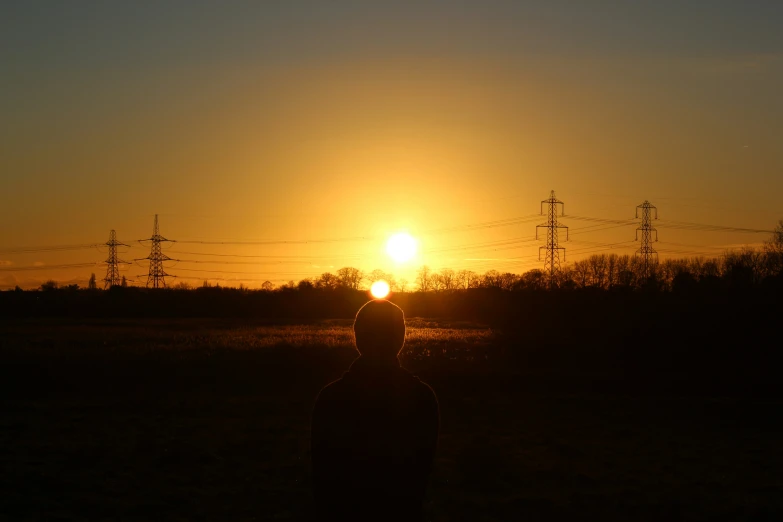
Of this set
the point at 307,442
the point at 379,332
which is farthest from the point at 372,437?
the point at 307,442

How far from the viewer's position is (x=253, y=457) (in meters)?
13.9

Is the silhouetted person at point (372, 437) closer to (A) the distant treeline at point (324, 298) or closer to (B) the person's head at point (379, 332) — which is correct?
(B) the person's head at point (379, 332)

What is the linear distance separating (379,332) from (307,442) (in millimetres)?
12772

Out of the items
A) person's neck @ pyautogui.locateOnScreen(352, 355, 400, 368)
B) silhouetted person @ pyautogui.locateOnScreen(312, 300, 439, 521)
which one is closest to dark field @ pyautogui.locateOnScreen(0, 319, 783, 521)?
silhouetted person @ pyautogui.locateOnScreen(312, 300, 439, 521)

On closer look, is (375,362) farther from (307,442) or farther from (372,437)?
(307,442)

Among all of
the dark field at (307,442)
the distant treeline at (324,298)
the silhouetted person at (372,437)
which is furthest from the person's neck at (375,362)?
the distant treeline at (324,298)

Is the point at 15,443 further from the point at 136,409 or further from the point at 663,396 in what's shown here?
the point at 663,396

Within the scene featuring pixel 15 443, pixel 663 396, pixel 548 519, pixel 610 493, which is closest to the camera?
pixel 548 519

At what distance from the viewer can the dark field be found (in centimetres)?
1063

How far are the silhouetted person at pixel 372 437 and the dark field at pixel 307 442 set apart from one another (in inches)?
273

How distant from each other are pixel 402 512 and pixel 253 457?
36.4 feet

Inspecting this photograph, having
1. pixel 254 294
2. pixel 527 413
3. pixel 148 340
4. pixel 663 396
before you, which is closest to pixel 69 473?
pixel 527 413

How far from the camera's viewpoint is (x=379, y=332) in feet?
11.3

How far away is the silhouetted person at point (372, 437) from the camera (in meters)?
3.41
